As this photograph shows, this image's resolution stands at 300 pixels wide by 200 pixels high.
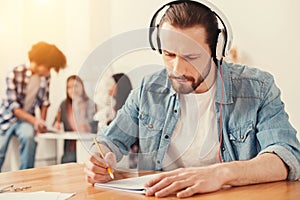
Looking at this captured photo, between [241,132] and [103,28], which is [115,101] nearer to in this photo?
[241,132]

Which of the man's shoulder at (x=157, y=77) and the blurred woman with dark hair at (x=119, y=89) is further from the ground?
the man's shoulder at (x=157, y=77)

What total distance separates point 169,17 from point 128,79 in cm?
20

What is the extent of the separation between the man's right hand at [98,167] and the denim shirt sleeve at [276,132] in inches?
14.9

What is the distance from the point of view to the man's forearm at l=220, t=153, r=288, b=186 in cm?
109

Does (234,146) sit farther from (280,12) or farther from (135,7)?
(135,7)

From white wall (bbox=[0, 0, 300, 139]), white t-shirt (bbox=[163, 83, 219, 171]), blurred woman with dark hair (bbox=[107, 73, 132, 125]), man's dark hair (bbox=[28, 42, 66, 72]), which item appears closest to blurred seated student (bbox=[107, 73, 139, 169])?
blurred woman with dark hair (bbox=[107, 73, 132, 125])

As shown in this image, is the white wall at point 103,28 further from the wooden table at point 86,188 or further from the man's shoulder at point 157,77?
the wooden table at point 86,188

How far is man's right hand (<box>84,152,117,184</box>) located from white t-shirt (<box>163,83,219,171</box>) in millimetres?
197

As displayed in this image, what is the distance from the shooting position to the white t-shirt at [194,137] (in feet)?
4.53

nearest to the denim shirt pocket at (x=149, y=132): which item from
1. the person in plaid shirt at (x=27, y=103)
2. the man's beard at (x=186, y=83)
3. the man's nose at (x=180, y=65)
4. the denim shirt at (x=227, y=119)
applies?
the denim shirt at (x=227, y=119)

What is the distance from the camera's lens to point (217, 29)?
4.21 ft

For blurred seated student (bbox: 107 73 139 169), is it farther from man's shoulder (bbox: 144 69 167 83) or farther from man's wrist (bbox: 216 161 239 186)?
man's wrist (bbox: 216 161 239 186)

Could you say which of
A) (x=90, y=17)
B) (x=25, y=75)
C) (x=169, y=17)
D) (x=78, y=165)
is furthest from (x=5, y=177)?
(x=90, y=17)

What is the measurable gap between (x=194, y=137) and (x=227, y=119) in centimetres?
12
